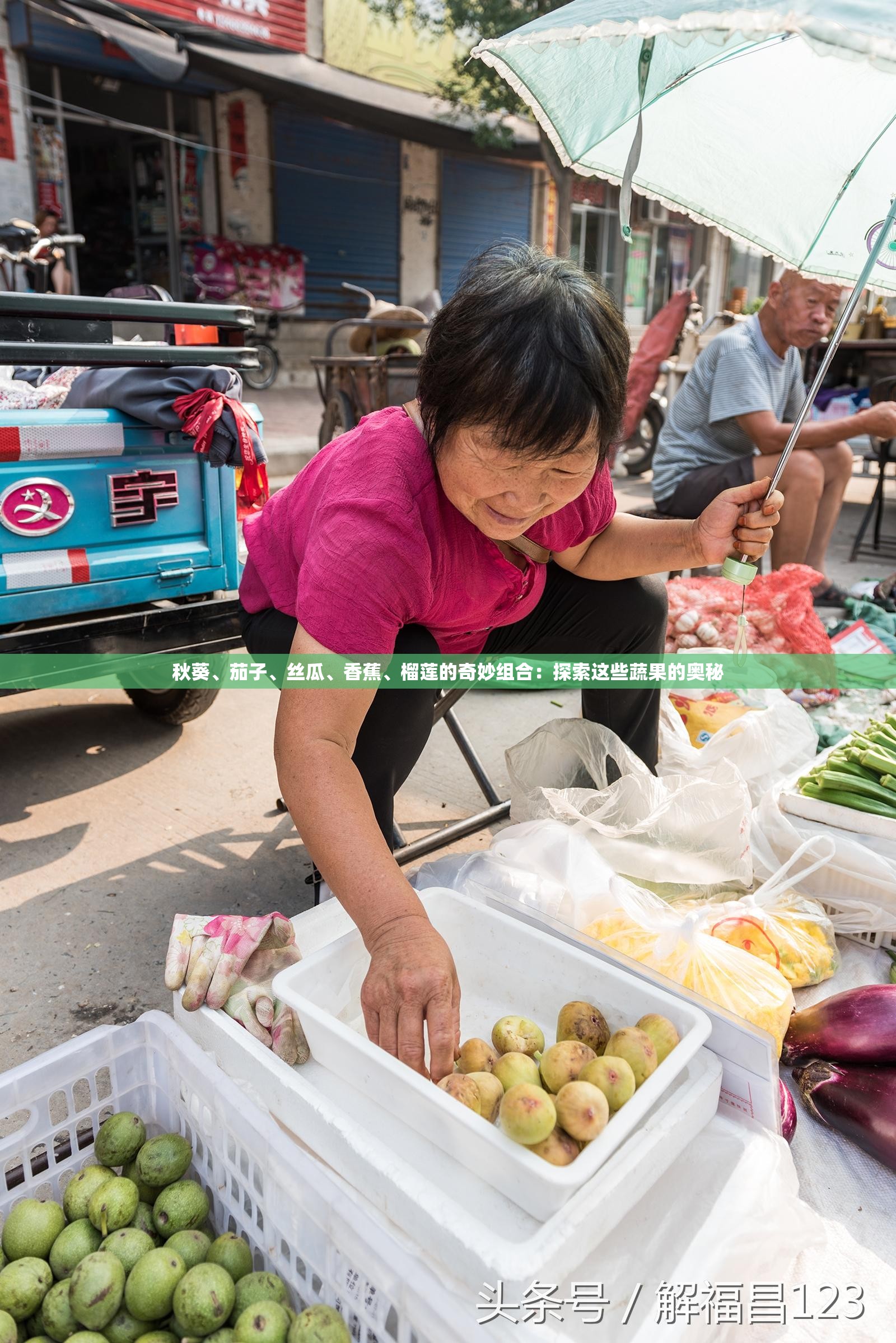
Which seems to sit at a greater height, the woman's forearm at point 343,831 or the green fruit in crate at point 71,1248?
the woman's forearm at point 343,831

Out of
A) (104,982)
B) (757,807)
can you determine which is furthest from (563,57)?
(104,982)

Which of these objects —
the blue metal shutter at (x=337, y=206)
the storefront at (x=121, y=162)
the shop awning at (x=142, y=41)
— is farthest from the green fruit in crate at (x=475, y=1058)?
the blue metal shutter at (x=337, y=206)

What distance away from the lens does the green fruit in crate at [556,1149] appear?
3.49 ft

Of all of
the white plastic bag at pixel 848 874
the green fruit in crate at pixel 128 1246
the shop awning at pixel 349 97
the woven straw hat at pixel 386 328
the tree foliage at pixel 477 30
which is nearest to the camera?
the green fruit in crate at pixel 128 1246

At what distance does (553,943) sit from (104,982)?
115cm

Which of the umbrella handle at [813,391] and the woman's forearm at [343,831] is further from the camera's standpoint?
the umbrella handle at [813,391]

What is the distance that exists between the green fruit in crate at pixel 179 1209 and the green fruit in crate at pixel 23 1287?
0.13m

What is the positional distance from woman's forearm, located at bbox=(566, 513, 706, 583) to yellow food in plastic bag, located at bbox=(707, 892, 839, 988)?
0.74m

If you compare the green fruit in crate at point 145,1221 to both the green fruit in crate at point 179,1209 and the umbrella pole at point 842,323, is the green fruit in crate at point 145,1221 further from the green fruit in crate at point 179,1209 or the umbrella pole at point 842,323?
the umbrella pole at point 842,323

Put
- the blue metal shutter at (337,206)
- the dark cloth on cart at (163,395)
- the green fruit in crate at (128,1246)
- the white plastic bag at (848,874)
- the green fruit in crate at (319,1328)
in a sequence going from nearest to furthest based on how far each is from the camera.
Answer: the green fruit in crate at (319,1328) → the green fruit in crate at (128,1246) → the white plastic bag at (848,874) → the dark cloth on cart at (163,395) → the blue metal shutter at (337,206)

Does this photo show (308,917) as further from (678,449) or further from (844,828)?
(678,449)

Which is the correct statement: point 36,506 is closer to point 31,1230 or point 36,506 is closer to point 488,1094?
point 31,1230

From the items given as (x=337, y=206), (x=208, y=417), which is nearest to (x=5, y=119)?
(x=337, y=206)

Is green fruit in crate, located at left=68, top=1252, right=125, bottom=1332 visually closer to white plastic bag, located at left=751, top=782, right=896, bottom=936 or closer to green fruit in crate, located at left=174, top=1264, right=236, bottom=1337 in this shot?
green fruit in crate, located at left=174, top=1264, right=236, bottom=1337
